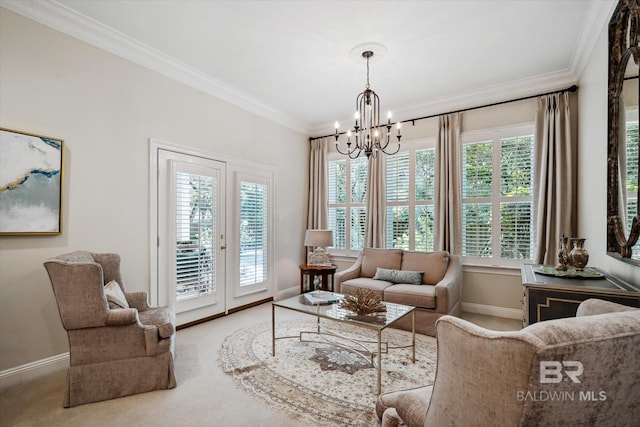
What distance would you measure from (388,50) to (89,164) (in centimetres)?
308

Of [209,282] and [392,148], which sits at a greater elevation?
[392,148]

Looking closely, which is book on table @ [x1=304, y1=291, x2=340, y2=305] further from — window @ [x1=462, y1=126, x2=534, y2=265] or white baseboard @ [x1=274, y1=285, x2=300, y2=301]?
window @ [x1=462, y1=126, x2=534, y2=265]

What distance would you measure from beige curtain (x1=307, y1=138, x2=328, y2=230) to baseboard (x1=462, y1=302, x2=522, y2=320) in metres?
2.53

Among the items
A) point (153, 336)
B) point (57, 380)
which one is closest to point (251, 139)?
point (153, 336)

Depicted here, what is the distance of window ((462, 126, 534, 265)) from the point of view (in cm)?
395

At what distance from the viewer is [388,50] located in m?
3.17

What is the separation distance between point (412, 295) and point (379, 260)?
3.33 feet

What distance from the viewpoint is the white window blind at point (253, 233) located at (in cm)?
445

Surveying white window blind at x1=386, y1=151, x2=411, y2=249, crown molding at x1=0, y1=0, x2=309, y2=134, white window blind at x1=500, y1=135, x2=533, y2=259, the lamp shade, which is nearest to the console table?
white window blind at x1=500, y1=135, x2=533, y2=259

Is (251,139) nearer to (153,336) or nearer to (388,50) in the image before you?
(388,50)

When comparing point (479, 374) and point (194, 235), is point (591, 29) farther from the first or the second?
point (194, 235)

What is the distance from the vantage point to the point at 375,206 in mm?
4918

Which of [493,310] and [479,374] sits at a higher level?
[479,374]

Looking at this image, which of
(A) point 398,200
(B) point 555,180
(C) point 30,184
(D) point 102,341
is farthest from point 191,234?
(B) point 555,180
